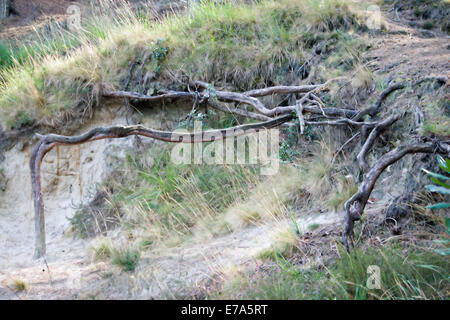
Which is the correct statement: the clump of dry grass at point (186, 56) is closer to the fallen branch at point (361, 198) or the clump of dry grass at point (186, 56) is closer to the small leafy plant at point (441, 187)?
the fallen branch at point (361, 198)

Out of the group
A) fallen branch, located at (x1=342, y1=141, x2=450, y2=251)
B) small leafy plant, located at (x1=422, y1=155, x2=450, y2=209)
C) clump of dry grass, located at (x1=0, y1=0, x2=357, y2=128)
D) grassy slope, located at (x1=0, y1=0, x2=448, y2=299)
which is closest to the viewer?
small leafy plant, located at (x1=422, y1=155, x2=450, y2=209)

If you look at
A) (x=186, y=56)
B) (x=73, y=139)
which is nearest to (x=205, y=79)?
(x=186, y=56)

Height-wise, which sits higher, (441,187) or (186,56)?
(186,56)

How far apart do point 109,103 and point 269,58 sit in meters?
2.84

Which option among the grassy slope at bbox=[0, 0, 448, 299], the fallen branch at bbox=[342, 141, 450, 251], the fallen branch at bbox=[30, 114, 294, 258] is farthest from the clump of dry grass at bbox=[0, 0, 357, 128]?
the fallen branch at bbox=[342, 141, 450, 251]

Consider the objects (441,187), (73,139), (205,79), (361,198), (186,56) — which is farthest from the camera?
(186,56)

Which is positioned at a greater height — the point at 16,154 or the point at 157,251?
the point at 16,154

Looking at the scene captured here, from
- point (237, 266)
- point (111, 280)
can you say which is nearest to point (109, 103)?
point (111, 280)

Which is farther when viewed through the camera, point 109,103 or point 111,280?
point 109,103

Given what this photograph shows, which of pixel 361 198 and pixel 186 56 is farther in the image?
pixel 186 56

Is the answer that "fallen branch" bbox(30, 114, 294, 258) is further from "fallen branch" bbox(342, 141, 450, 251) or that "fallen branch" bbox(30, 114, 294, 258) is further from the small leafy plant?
the small leafy plant

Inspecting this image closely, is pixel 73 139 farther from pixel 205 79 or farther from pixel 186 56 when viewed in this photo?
pixel 186 56

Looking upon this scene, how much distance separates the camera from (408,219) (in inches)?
164

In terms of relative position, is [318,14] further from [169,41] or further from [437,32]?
[169,41]
